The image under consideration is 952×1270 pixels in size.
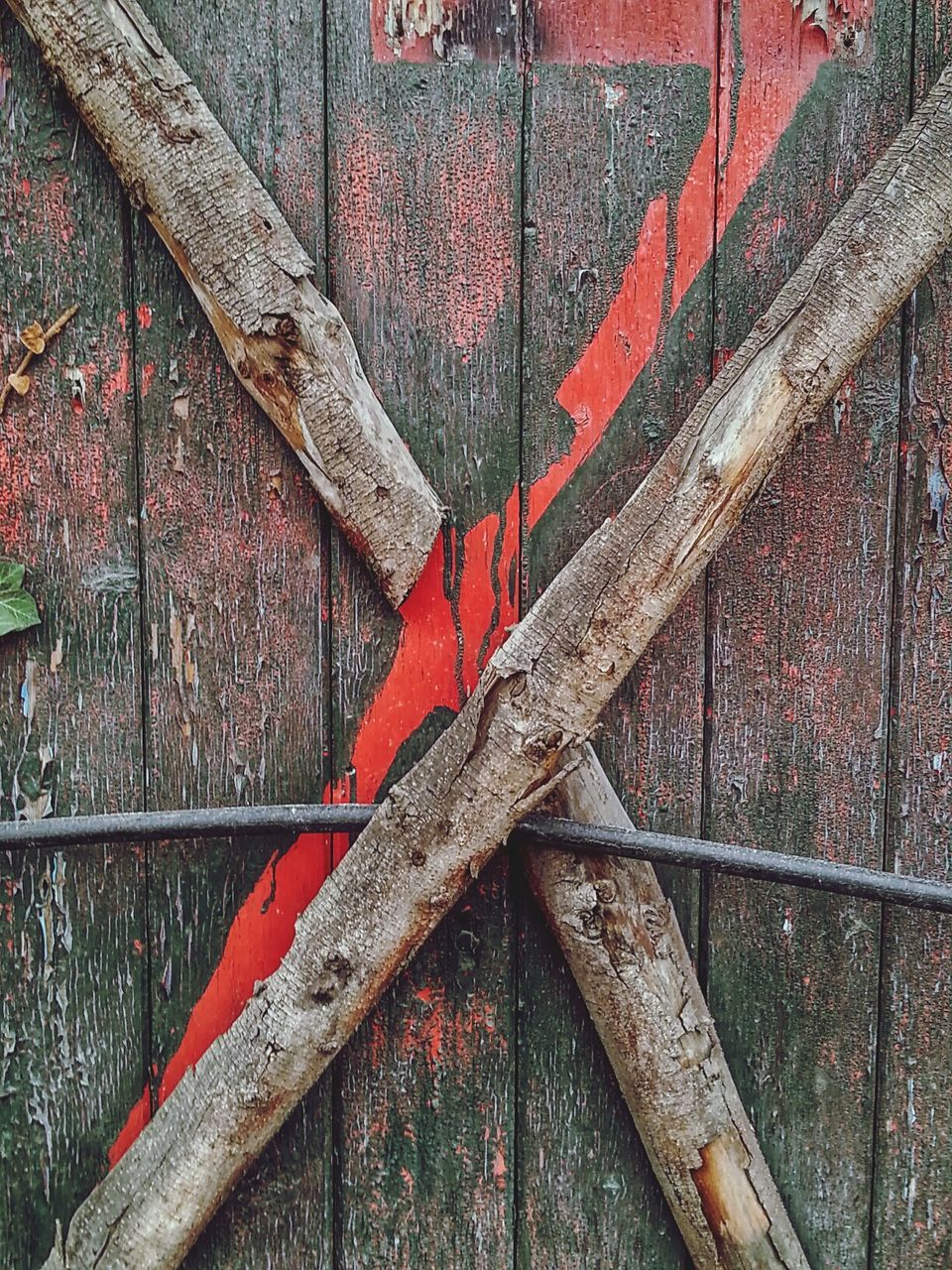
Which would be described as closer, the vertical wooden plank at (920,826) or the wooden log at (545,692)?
the wooden log at (545,692)

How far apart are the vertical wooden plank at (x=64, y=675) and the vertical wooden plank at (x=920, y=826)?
72cm

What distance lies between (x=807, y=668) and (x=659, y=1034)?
0.36 metres

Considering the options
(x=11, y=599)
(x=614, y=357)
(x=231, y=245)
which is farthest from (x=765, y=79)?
(x=11, y=599)

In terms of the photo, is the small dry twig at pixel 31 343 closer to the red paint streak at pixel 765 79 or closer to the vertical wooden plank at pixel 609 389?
the vertical wooden plank at pixel 609 389

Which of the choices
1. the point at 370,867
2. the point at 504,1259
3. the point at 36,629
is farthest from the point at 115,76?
the point at 504,1259

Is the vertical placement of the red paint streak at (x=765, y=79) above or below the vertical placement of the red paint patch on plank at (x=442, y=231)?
above

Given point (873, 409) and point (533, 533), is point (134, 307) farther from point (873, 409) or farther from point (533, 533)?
point (873, 409)

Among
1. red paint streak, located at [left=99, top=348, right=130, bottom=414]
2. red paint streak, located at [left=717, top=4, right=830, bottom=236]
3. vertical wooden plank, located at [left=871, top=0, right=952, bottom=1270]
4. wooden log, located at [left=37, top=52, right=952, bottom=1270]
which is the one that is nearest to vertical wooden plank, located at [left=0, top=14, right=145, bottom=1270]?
red paint streak, located at [left=99, top=348, right=130, bottom=414]

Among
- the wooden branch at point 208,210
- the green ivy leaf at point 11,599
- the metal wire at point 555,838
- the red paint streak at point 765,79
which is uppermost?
the red paint streak at point 765,79

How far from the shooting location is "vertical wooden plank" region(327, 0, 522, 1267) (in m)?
0.84

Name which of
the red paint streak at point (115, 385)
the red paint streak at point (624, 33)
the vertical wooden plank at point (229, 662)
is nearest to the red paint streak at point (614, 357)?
the red paint streak at point (624, 33)

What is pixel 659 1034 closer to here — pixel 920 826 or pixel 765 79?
pixel 920 826

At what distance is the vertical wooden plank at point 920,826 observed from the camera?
34.4 inches

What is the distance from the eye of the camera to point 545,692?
0.77 metres
